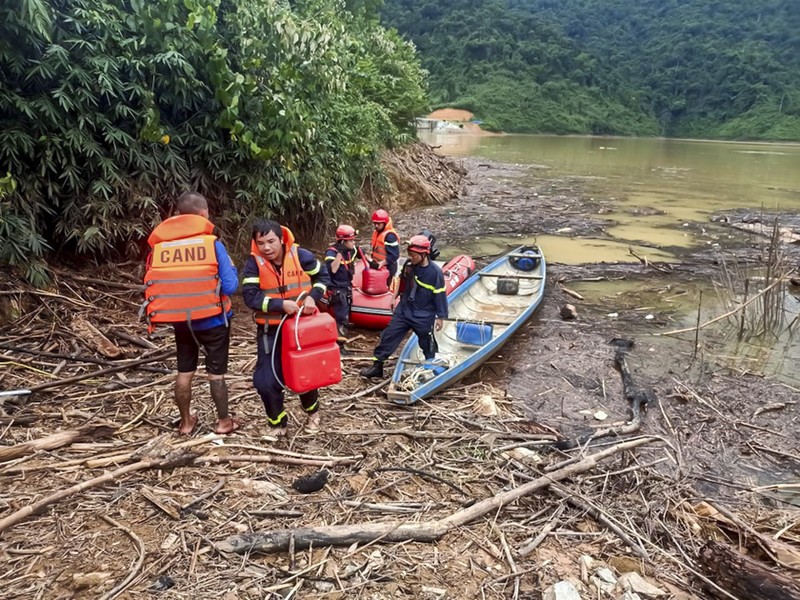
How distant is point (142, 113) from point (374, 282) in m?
3.50

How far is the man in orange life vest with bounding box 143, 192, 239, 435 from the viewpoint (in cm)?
385

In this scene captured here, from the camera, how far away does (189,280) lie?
12.7 feet

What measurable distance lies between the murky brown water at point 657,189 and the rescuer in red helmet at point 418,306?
7.07 meters

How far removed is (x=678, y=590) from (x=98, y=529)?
10.7 ft

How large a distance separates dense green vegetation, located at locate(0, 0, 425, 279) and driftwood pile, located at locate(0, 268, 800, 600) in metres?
2.01

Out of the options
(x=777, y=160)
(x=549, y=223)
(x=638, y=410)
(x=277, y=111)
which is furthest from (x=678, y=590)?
(x=777, y=160)

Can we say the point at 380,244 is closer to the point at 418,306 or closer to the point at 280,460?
the point at 418,306

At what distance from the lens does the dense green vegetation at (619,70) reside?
2849 inches

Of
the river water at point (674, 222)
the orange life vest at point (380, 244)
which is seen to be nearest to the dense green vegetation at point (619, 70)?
the river water at point (674, 222)

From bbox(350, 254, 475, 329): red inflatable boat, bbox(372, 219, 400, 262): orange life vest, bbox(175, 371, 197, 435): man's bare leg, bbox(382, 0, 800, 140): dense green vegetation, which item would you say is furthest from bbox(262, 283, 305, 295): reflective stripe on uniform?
bbox(382, 0, 800, 140): dense green vegetation

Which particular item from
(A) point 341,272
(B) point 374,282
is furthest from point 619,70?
(A) point 341,272

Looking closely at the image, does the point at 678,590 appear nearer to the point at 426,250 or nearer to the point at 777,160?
the point at 426,250

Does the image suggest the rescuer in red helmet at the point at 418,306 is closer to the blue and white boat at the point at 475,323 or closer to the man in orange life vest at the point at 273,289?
the blue and white boat at the point at 475,323

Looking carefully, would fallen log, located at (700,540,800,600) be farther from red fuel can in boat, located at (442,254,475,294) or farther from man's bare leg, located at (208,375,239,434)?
red fuel can in boat, located at (442,254,475,294)
